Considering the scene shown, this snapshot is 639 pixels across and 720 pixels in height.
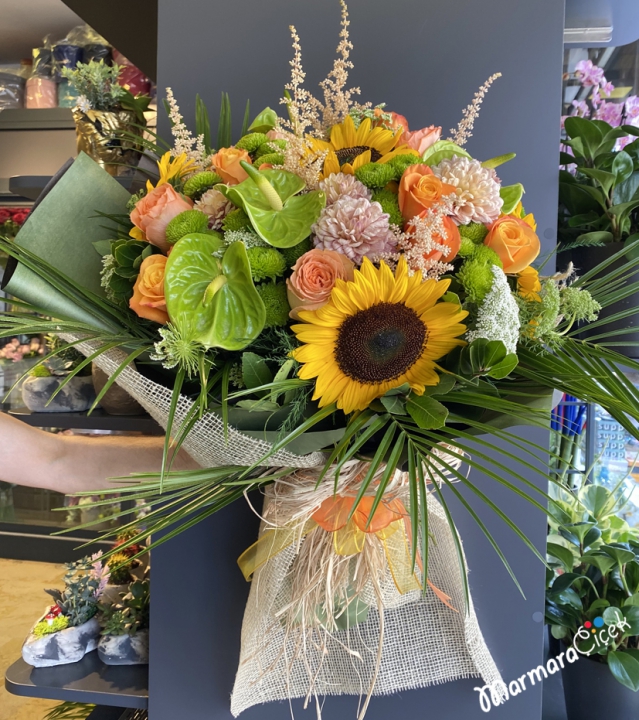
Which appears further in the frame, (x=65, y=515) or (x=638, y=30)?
(x=65, y=515)

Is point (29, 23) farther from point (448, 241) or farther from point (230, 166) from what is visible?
point (448, 241)

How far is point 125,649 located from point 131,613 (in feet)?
0.17

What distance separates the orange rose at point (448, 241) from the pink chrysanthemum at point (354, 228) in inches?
1.0

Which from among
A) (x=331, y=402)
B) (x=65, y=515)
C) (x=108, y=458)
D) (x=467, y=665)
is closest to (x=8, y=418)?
(x=108, y=458)

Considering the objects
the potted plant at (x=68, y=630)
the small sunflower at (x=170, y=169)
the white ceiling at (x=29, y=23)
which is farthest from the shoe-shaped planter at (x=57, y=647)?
the white ceiling at (x=29, y=23)

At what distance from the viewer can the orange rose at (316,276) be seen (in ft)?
1.20

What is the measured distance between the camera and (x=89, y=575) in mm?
949

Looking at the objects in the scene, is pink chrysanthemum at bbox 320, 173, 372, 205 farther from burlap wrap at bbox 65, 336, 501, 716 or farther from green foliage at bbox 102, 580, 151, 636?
green foliage at bbox 102, 580, 151, 636

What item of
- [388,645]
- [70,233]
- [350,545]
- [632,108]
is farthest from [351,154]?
[632,108]

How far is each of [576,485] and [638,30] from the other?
865 millimetres

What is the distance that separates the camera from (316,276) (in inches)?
14.4

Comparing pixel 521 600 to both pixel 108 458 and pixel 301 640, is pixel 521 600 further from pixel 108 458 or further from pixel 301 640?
pixel 108 458

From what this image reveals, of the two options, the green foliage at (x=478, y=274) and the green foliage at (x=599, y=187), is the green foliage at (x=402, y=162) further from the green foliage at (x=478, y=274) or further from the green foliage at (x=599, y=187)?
the green foliage at (x=599, y=187)

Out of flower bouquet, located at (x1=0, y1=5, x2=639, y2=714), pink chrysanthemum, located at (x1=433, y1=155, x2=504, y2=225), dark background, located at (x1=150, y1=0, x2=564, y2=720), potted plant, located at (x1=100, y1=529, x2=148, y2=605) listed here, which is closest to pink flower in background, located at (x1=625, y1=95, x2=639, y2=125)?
dark background, located at (x1=150, y1=0, x2=564, y2=720)
